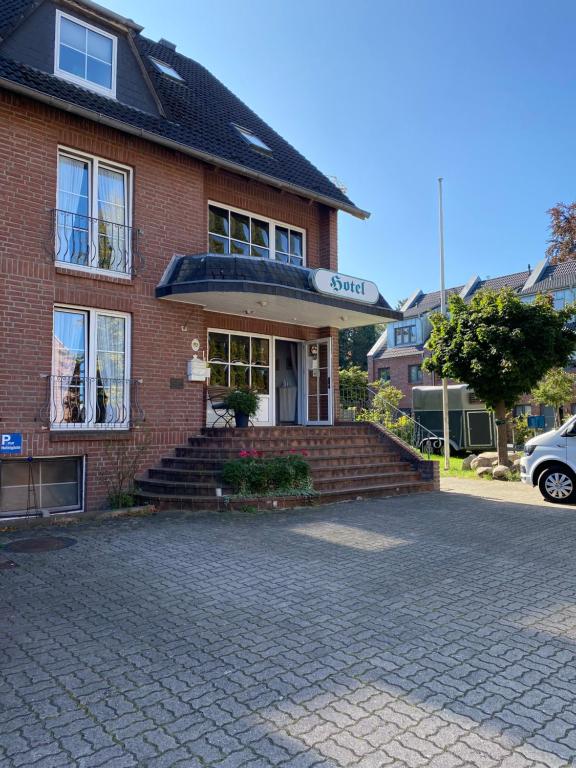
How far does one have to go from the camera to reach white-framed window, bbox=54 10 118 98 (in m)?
9.92

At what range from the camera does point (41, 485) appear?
902 cm

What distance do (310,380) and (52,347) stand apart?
686cm

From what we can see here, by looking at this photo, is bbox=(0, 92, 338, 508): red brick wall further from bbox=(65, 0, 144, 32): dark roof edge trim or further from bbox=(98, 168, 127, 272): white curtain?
bbox=(65, 0, 144, 32): dark roof edge trim

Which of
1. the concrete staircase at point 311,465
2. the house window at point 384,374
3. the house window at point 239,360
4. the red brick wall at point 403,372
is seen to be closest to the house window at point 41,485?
the concrete staircase at point 311,465

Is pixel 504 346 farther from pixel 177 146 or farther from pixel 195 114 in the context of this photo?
pixel 195 114

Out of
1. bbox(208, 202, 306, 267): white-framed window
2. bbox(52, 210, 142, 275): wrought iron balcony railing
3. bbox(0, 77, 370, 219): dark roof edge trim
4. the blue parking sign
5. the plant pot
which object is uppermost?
bbox(0, 77, 370, 219): dark roof edge trim

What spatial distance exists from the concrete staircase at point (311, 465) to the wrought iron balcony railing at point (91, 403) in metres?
1.11

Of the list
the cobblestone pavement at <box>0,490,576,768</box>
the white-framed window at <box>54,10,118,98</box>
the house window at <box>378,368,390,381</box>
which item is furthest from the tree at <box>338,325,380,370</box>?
the cobblestone pavement at <box>0,490,576,768</box>

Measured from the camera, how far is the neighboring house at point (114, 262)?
29.0ft

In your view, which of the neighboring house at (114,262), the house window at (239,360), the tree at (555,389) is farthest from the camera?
the tree at (555,389)

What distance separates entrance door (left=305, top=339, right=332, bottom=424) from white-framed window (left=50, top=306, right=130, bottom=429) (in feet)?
17.8

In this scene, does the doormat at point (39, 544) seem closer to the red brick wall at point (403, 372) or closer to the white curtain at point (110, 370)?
the white curtain at point (110, 370)

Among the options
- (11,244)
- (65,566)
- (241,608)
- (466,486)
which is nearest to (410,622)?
(241,608)

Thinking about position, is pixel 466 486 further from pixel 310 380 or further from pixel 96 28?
pixel 96 28
